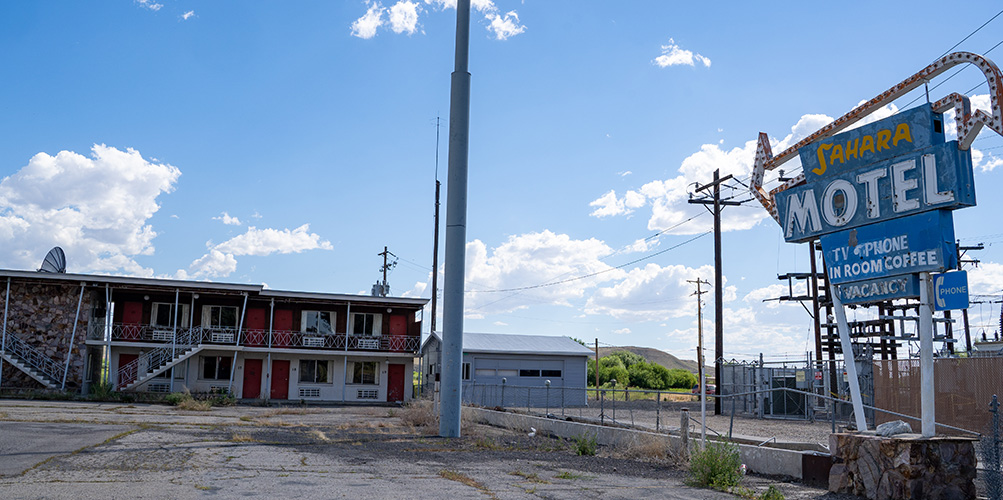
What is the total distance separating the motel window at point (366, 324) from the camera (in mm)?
42438

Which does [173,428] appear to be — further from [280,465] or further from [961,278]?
[961,278]

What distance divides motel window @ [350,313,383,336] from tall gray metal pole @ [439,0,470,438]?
2450cm

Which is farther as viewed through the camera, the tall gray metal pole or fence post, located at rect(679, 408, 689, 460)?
the tall gray metal pole

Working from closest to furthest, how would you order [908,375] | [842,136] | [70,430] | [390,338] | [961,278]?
[961,278] → [842,136] → [70,430] → [908,375] → [390,338]

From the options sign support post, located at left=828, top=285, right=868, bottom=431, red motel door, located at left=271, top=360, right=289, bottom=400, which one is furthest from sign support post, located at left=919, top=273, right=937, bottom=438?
red motel door, located at left=271, top=360, right=289, bottom=400

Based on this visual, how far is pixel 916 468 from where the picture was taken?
967cm

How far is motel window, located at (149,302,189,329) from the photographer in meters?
39.5

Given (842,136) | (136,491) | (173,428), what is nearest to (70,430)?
(173,428)

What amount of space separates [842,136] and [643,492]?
19.8 ft

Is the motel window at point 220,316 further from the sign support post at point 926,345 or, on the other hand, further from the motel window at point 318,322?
the sign support post at point 926,345

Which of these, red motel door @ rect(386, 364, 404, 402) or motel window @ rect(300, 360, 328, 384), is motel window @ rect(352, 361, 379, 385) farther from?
motel window @ rect(300, 360, 328, 384)

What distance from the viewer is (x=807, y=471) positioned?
11.7 meters

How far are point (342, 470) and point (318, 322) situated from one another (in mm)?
31278

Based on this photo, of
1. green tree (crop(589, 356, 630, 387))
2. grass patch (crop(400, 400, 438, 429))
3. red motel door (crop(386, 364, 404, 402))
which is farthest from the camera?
green tree (crop(589, 356, 630, 387))
